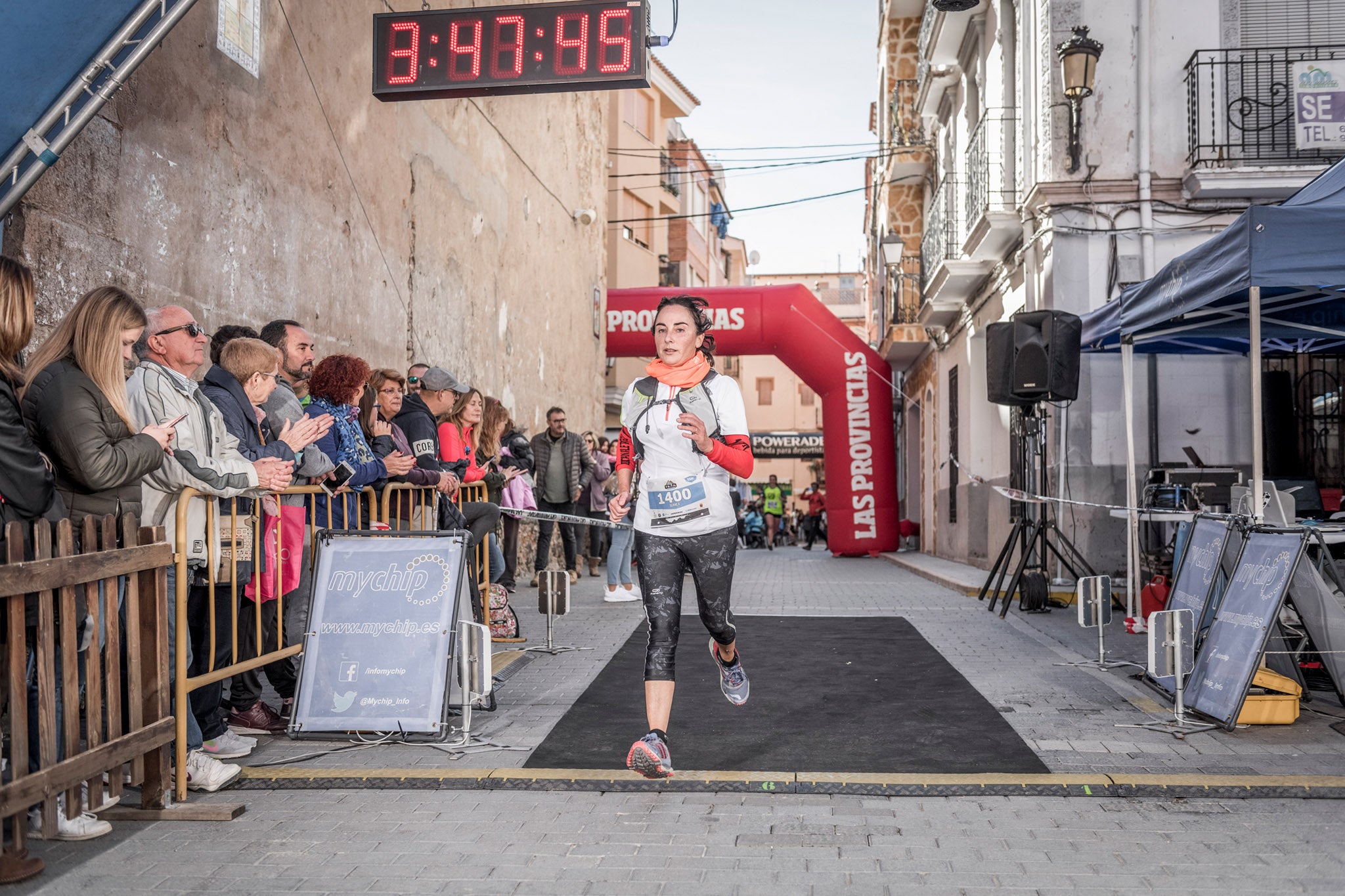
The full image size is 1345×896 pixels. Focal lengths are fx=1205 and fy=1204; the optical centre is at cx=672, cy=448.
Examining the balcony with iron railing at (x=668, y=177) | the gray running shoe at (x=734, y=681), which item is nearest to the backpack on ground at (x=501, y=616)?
the gray running shoe at (x=734, y=681)

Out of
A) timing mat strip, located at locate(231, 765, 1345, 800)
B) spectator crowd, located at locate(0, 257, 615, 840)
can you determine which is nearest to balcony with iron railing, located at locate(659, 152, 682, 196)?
spectator crowd, located at locate(0, 257, 615, 840)

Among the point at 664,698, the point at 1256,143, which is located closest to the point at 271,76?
the point at 664,698

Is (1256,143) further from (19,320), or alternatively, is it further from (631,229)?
(631,229)

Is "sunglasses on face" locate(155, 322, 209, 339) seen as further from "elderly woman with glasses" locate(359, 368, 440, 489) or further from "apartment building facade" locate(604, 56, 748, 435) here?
"apartment building facade" locate(604, 56, 748, 435)

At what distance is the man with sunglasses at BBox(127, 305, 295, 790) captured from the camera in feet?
15.6

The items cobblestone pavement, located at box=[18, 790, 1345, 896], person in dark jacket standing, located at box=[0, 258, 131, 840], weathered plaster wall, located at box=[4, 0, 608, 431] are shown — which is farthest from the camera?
weathered plaster wall, located at box=[4, 0, 608, 431]

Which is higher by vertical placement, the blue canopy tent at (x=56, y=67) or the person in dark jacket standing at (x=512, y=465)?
the blue canopy tent at (x=56, y=67)

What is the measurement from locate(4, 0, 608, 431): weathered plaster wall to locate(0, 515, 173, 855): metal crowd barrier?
240 centimetres

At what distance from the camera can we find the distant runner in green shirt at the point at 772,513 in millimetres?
37531

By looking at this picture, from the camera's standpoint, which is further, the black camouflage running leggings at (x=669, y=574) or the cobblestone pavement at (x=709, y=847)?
the black camouflage running leggings at (x=669, y=574)

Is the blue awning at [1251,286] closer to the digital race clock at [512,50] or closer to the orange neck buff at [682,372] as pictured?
the orange neck buff at [682,372]

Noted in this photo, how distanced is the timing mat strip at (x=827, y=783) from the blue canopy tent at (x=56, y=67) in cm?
292

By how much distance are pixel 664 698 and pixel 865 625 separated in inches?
214

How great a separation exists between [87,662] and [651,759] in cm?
205
